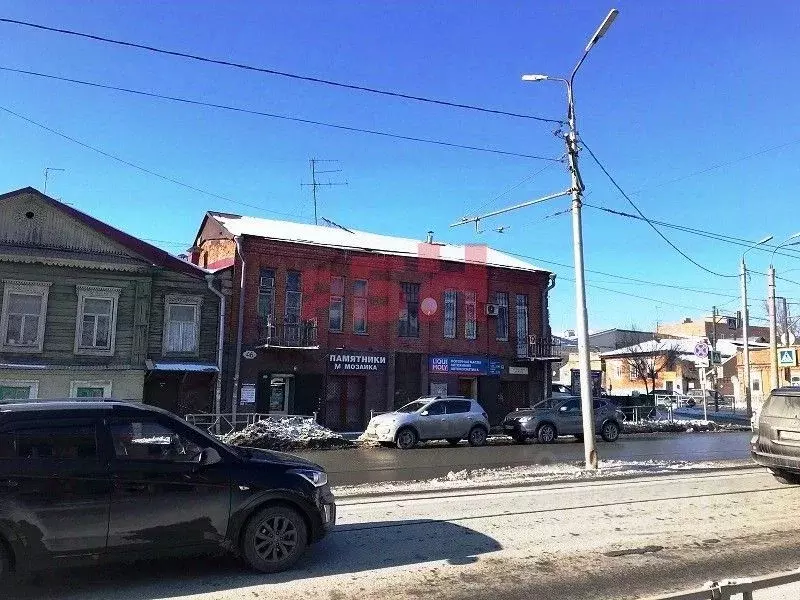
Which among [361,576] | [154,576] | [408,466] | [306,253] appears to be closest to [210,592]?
[154,576]

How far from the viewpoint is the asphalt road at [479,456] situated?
1419 centimetres

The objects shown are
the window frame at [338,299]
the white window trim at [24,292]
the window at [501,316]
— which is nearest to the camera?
the white window trim at [24,292]

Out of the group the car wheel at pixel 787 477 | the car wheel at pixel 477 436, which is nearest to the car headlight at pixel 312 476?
the car wheel at pixel 787 477

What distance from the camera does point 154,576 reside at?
229 inches

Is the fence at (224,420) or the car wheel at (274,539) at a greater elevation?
the fence at (224,420)

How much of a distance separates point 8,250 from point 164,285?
16.6 ft

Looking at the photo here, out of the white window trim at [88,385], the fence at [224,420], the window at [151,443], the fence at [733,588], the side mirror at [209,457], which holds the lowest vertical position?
the fence at [733,588]

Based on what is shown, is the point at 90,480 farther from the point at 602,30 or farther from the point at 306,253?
the point at 306,253

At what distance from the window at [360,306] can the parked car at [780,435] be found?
59.6ft

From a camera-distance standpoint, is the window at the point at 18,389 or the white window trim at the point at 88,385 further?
the white window trim at the point at 88,385

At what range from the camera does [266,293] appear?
25922 mm

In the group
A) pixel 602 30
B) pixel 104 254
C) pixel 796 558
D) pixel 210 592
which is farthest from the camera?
pixel 104 254

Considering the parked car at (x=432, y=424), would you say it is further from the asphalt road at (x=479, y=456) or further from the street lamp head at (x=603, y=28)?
the street lamp head at (x=603, y=28)

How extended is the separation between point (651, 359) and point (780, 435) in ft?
171
